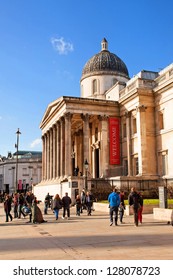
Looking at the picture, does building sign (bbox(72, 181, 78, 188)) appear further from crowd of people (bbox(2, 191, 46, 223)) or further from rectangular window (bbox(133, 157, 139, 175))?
crowd of people (bbox(2, 191, 46, 223))

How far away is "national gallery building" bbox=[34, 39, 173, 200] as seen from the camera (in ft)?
108

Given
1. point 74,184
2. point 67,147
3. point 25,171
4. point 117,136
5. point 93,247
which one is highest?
point 117,136

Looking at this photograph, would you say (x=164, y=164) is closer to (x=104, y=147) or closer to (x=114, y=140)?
(x=114, y=140)

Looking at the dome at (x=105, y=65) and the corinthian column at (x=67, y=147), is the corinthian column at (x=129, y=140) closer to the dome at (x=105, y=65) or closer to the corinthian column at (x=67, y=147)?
the corinthian column at (x=67, y=147)

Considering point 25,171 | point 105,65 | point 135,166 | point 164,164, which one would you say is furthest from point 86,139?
point 25,171

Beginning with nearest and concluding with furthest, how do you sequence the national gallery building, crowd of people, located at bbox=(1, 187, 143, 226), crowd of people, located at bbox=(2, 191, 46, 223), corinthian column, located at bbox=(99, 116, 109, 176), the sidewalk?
the sidewalk < crowd of people, located at bbox=(1, 187, 143, 226) < crowd of people, located at bbox=(2, 191, 46, 223) < the national gallery building < corinthian column, located at bbox=(99, 116, 109, 176)

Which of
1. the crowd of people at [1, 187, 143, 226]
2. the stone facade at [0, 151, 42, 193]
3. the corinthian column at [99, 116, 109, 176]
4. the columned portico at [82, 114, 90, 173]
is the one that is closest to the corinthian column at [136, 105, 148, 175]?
the corinthian column at [99, 116, 109, 176]

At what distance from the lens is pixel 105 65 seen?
159ft

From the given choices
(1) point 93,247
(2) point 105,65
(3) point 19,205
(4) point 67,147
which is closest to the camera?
(1) point 93,247

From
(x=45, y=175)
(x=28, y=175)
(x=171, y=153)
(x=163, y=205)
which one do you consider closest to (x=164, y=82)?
(x=171, y=153)

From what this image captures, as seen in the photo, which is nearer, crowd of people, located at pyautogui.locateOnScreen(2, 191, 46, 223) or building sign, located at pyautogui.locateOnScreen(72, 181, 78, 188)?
crowd of people, located at pyautogui.locateOnScreen(2, 191, 46, 223)

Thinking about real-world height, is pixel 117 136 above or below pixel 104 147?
above

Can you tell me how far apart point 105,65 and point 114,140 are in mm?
14776

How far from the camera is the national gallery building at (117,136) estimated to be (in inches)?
1297
